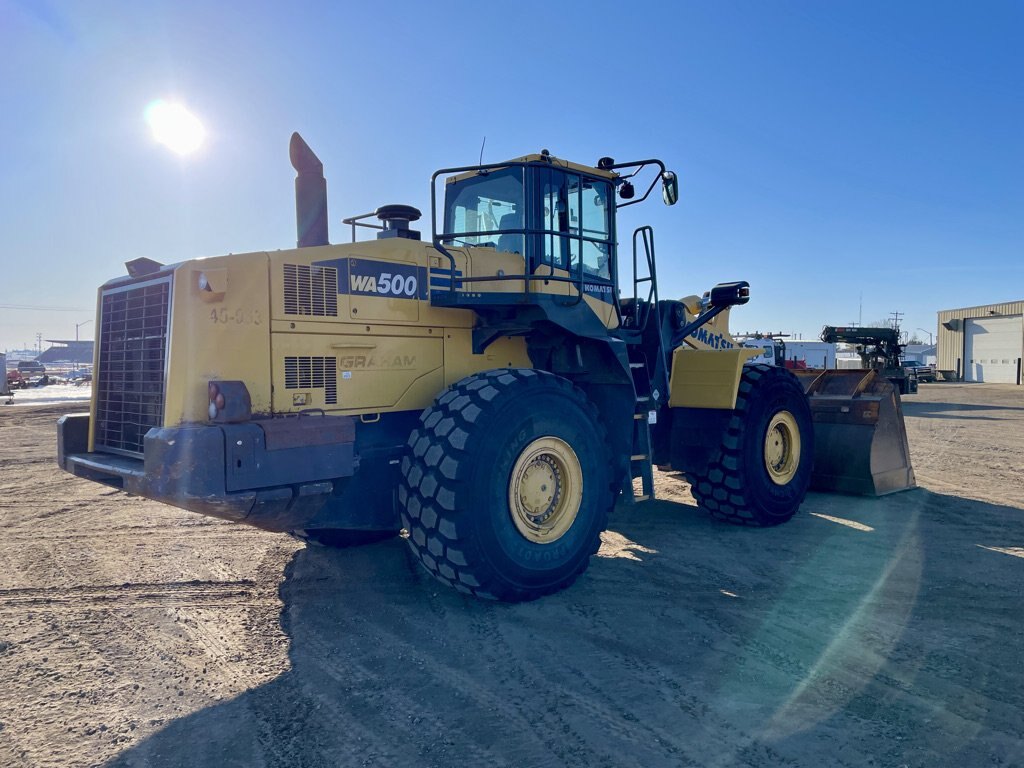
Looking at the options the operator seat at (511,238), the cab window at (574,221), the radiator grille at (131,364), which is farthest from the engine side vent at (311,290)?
the cab window at (574,221)

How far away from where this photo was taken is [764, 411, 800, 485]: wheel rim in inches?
292

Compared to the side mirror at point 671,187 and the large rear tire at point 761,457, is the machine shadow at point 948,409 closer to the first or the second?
the large rear tire at point 761,457

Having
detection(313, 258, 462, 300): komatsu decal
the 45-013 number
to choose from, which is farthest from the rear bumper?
detection(313, 258, 462, 300): komatsu decal

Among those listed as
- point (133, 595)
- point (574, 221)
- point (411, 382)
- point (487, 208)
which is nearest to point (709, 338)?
point (574, 221)

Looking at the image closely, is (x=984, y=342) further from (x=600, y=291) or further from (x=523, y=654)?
(x=523, y=654)

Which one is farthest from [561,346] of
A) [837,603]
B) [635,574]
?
[837,603]

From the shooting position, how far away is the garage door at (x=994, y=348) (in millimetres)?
48344

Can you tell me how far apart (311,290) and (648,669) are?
3042mm

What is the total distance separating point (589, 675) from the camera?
3.72 meters

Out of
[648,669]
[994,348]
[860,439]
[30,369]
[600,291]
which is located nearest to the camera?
[648,669]

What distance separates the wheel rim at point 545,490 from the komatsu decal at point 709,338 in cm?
332

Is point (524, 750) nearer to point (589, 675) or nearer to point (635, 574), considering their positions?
point (589, 675)

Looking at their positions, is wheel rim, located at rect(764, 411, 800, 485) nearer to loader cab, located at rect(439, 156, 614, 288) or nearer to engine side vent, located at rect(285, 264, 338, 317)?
loader cab, located at rect(439, 156, 614, 288)

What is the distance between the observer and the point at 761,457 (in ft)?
23.1
